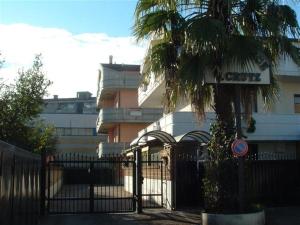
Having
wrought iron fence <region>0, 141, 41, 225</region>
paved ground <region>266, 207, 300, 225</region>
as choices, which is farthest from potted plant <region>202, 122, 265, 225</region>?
wrought iron fence <region>0, 141, 41, 225</region>

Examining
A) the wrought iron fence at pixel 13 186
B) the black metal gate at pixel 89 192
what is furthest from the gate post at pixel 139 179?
the wrought iron fence at pixel 13 186

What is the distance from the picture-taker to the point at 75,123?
85625mm

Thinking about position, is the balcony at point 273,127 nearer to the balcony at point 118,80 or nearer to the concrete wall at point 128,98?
the balcony at point 118,80

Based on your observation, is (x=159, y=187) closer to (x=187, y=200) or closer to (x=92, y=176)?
(x=187, y=200)

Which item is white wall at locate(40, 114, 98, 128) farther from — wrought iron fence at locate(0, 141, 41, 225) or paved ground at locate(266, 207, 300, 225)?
wrought iron fence at locate(0, 141, 41, 225)

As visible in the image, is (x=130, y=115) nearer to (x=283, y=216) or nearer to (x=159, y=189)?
(x=159, y=189)

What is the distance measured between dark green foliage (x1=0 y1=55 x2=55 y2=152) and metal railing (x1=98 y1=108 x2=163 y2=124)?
29.7 m

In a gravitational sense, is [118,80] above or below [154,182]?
above

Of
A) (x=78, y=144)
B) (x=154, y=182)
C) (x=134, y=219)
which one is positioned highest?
(x=78, y=144)

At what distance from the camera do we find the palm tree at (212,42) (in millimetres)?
14602

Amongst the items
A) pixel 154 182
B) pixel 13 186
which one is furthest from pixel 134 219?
pixel 13 186

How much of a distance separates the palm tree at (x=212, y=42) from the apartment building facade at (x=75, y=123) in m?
43.8

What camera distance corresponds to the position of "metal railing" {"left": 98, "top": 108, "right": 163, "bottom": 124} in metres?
51.5

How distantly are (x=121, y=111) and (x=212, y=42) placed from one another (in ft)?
126
